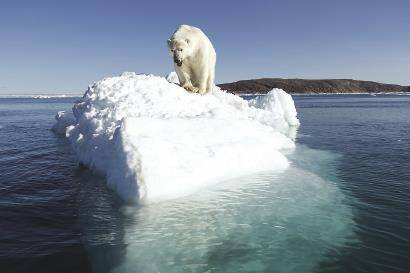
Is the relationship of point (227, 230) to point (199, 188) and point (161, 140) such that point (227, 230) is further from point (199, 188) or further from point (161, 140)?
point (161, 140)

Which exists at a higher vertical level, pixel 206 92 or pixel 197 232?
pixel 206 92

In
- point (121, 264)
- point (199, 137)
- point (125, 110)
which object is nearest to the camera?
point (121, 264)

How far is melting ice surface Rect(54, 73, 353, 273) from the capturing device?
497 cm

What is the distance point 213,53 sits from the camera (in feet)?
42.3

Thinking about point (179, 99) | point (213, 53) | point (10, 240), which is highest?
point (213, 53)

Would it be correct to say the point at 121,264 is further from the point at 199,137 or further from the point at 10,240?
the point at 199,137

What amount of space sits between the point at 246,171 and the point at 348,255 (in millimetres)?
3603

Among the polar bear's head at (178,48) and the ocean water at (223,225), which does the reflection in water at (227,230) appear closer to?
the ocean water at (223,225)

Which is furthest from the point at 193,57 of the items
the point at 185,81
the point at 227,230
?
the point at 227,230

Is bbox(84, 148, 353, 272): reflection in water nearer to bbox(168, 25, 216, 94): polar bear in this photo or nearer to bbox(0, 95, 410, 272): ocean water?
bbox(0, 95, 410, 272): ocean water

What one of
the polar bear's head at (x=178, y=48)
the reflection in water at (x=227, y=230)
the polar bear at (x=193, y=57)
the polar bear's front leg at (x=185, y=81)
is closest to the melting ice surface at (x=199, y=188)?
the reflection in water at (x=227, y=230)

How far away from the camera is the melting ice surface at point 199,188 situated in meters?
4.97

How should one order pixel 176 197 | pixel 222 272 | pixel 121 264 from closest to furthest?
pixel 222 272
pixel 121 264
pixel 176 197

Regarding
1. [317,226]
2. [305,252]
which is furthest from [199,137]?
[305,252]
